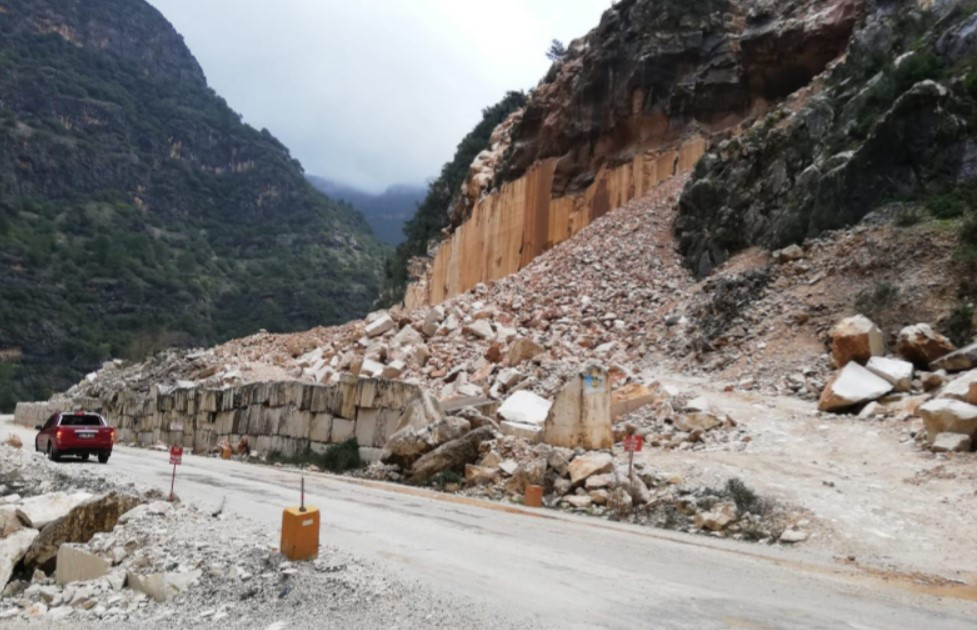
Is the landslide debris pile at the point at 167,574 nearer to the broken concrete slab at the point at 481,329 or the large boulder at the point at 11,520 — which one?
the large boulder at the point at 11,520

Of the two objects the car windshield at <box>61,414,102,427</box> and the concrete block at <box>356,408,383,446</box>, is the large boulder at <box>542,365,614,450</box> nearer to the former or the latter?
the concrete block at <box>356,408,383,446</box>

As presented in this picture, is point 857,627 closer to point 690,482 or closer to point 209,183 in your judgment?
point 690,482

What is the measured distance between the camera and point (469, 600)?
605 cm

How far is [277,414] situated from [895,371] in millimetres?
16641

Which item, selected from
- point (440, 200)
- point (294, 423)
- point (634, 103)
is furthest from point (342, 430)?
point (440, 200)

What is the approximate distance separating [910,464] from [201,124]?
144m

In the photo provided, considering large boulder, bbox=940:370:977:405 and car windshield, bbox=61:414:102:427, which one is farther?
car windshield, bbox=61:414:102:427

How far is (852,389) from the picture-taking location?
16.2 m

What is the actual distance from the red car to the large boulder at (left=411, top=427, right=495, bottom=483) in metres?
8.24

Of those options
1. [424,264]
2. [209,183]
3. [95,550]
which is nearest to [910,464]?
[95,550]

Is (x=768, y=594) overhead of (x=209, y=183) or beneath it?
beneath

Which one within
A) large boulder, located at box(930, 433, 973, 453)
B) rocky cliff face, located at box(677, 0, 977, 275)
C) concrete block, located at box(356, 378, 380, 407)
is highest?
rocky cliff face, located at box(677, 0, 977, 275)

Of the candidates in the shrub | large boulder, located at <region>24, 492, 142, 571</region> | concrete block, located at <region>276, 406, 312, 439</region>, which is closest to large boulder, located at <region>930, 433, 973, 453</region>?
the shrub

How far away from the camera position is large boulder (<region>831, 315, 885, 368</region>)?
56.3ft
